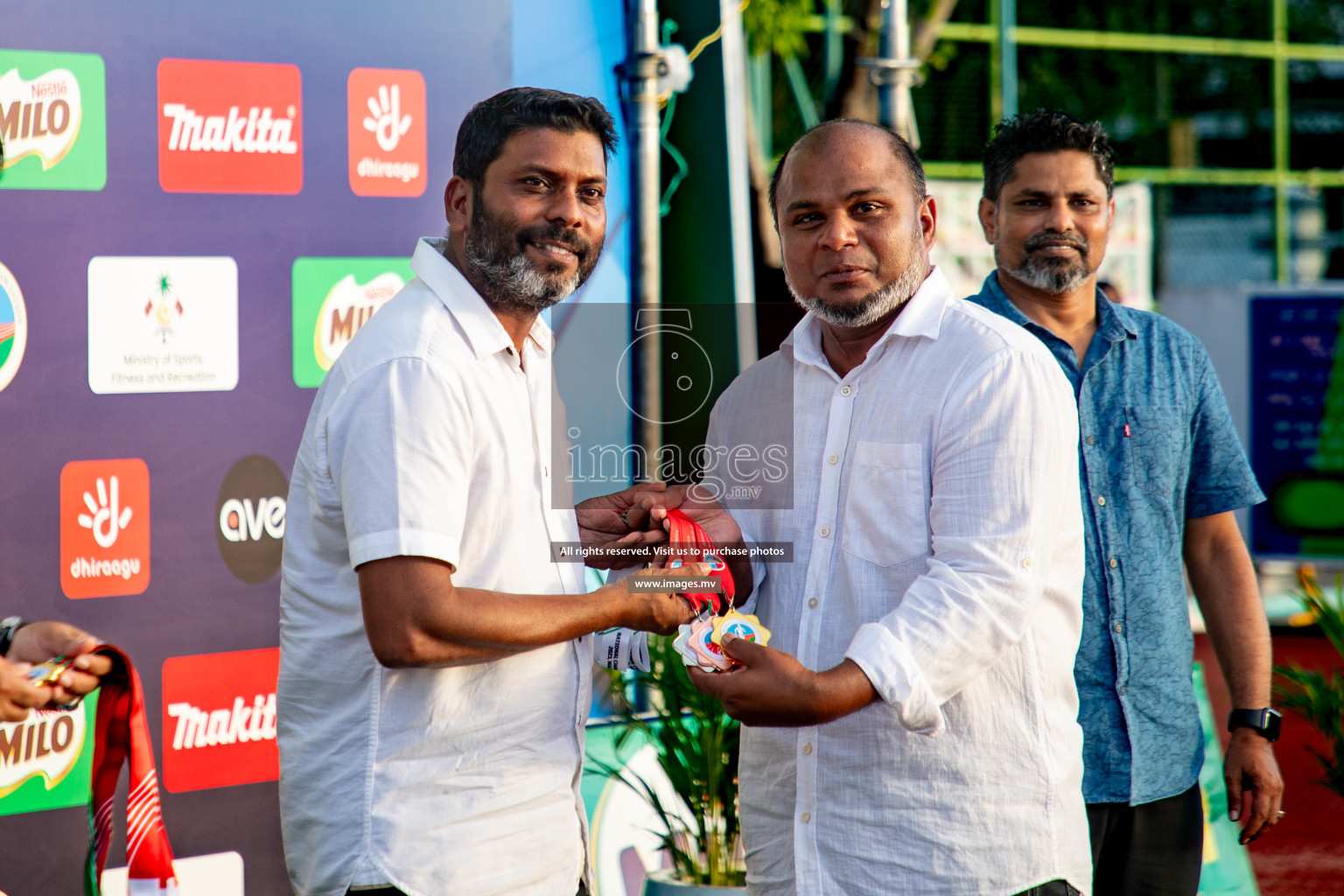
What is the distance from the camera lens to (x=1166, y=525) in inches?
104

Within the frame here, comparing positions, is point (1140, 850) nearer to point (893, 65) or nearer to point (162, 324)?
point (162, 324)

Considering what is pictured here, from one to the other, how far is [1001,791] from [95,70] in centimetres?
268

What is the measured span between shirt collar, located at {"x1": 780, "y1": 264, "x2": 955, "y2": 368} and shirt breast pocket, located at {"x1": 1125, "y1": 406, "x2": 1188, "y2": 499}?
64 cm

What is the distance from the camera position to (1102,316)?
2.78m

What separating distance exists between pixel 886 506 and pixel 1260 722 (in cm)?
119

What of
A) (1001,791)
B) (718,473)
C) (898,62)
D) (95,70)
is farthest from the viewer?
(898,62)

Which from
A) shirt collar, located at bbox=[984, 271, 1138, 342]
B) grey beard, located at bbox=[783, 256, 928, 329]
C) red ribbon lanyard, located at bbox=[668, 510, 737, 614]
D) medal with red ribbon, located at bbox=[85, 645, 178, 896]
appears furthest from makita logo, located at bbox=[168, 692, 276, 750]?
shirt collar, located at bbox=[984, 271, 1138, 342]

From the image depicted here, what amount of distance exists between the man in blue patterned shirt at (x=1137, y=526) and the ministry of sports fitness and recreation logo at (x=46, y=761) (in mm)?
2357

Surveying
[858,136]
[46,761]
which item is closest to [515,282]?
[858,136]

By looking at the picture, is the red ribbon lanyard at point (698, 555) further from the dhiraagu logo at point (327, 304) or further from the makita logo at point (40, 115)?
the makita logo at point (40, 115)

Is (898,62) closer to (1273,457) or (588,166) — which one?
(588,166)

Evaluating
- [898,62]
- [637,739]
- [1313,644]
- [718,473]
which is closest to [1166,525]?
[718,473]

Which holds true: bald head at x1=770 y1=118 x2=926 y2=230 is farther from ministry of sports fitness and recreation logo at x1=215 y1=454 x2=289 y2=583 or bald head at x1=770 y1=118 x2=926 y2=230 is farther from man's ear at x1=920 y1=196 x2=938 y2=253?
ministry of sports fitness and recreation logo at x1=215 y1=454 x2=289 y2=583

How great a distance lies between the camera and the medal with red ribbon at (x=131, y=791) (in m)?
1.98
